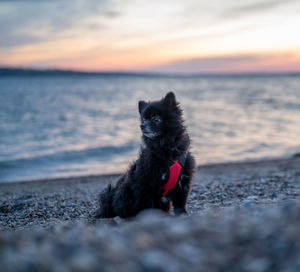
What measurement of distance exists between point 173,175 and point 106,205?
1.57 meters

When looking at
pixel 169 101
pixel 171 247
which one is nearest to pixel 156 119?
pixel 169 101

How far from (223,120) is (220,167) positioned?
14.8 m

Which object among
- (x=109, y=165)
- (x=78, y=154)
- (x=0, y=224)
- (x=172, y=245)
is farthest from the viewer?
(x=78, y=154)

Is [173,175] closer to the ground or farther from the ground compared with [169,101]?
closer to the ground

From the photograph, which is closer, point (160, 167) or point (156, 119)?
point (160, 167)

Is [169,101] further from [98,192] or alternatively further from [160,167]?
[98,192]

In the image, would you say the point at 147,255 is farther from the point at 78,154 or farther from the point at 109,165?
the point at 78,154

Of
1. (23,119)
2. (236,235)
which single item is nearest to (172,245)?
(236,235)

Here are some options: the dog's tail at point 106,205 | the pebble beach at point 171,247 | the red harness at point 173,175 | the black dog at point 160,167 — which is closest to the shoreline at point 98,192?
the dog's tail at point 106,205

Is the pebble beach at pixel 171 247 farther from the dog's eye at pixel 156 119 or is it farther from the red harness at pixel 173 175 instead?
the dog's eye at pixel 156 119

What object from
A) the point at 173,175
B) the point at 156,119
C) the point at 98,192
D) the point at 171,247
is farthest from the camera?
the point at 98,192

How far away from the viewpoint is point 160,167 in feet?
16.4

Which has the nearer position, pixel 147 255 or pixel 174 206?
pixel 147 255

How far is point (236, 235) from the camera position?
266cm
